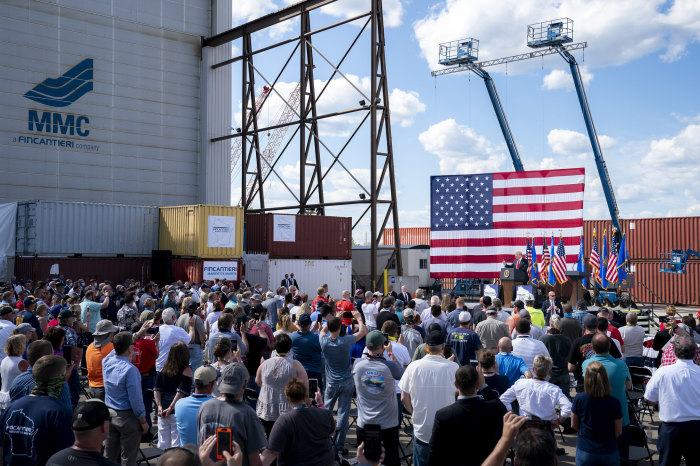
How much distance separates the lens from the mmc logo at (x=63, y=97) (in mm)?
32031

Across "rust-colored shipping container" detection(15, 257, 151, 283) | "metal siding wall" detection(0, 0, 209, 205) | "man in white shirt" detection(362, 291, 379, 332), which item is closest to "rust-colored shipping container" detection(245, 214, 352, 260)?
"rust-colored shipping container" detection(15, 257, 151, 283)

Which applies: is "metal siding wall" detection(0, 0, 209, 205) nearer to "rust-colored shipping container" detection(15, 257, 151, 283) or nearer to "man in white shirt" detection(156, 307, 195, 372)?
"rust-colored shipping container" detection(15, 257, 151, 283)

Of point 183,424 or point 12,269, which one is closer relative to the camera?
point 183,424

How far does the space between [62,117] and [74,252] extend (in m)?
9.25

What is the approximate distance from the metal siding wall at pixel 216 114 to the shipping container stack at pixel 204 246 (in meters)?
9.11

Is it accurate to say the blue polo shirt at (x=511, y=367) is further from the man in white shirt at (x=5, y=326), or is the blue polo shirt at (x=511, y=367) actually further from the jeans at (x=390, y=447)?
the man in white shirt at (x=5, y=326)

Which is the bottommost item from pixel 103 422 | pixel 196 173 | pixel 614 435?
pixel 614 435

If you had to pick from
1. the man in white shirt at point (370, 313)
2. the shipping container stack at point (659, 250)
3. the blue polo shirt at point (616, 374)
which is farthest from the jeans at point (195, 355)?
the shipping container stack at point (659, 250)

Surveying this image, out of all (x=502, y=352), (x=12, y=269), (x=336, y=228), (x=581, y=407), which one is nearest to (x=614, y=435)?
(x=581, y=407)

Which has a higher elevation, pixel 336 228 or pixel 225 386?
pixel 336 228

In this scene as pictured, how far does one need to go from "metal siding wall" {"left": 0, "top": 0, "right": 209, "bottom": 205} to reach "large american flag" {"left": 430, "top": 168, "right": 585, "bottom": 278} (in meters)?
19.6

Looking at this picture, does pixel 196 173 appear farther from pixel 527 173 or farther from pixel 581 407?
pixel 581 407

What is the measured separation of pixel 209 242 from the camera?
27109 mm

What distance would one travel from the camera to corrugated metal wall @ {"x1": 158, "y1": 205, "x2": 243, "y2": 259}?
1065 inches
